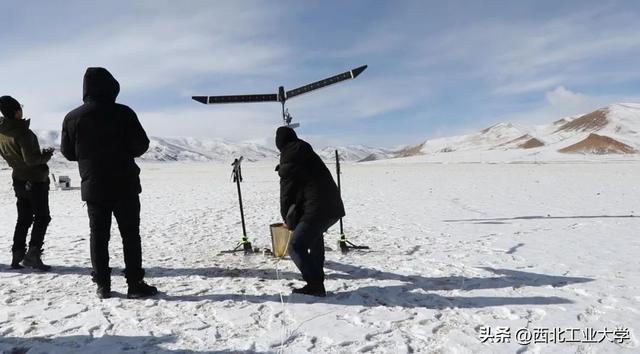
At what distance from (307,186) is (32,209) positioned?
4.25 metres

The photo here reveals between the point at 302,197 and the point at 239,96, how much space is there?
357 cm

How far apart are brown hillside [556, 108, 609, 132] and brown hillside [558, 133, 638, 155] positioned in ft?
155

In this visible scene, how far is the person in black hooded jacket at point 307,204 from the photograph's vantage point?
5.07m

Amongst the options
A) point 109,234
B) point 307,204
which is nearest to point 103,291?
point 109,234

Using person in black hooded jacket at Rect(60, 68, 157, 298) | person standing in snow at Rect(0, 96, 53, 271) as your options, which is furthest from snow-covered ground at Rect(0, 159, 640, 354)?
person in black hooded jacket at Rect(60, 68, 157, 298)

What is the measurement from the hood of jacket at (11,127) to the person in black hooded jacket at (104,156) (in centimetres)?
164

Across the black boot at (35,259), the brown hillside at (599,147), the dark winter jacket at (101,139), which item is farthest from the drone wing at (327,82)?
the brown hillside at (599,147)

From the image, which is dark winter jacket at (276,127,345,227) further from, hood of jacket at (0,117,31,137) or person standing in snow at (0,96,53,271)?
hood of jacket at (0,117,31,137)

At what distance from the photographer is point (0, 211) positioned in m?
15.6

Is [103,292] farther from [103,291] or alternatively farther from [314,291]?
[314,291]

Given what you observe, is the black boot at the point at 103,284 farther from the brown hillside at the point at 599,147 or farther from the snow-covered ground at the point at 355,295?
the brown hillside at the point at 599,147

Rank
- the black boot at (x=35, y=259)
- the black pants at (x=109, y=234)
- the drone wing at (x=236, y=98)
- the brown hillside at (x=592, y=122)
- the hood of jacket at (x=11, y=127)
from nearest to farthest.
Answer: the black pants at (x=109, y=234), the hood of jacket at (x=11, y=127), the black boot at (x=35, y=259), the drone wing at (x=236, y=98), the brown hillside at (x=592, y=122)

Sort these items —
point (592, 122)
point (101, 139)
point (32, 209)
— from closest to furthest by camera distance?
point (101, 139), point (32, 209), point (592, 122)

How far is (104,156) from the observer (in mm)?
4770
